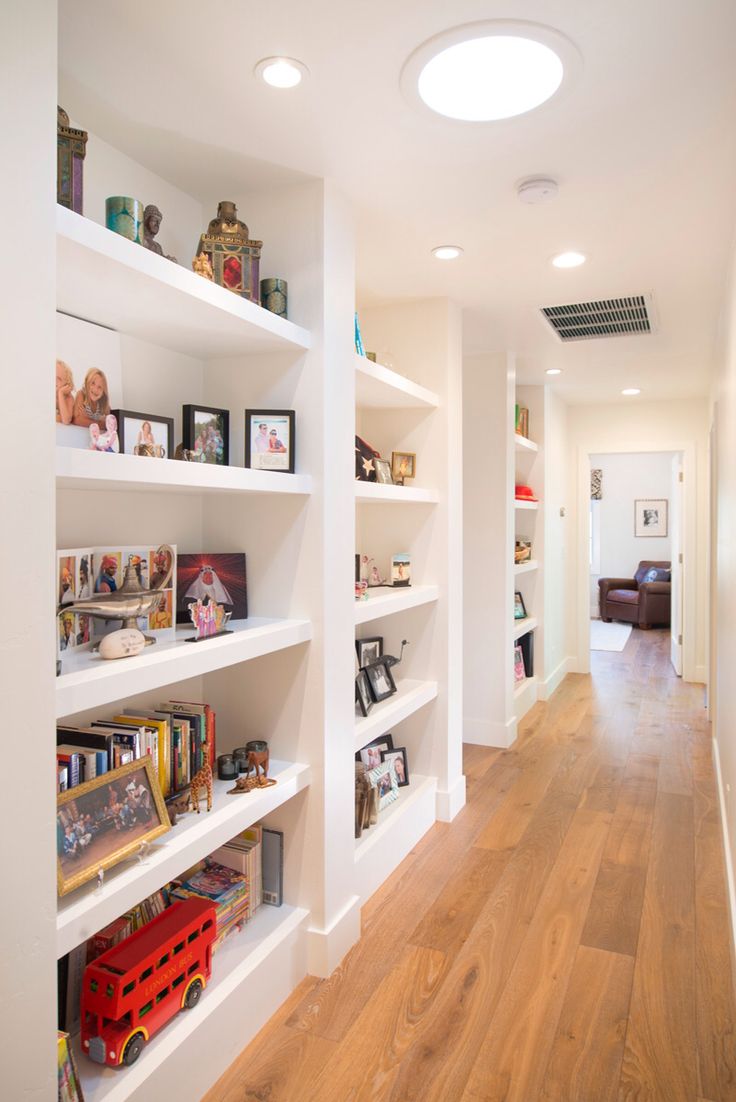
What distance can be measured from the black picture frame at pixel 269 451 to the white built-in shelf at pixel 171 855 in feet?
3.03

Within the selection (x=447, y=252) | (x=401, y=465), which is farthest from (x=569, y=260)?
(x=401, y=465)

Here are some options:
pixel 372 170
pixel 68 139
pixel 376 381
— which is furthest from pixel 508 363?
pixel 68 139

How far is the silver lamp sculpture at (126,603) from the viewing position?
1697 millimetres

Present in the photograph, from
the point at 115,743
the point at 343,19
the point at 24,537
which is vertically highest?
the point at 343,19

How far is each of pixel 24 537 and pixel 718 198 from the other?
7.63 feet

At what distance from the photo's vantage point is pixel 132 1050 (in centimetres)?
158

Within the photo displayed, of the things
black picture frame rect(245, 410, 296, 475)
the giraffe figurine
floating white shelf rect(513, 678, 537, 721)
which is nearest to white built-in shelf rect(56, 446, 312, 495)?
black picture frame rect(245, 410, 296, 475)

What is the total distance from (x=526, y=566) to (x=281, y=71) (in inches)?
155

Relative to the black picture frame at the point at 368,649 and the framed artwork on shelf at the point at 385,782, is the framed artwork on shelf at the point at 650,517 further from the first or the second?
the framed artwork on shelf at the point at 385,782

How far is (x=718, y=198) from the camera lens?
91.1 inches

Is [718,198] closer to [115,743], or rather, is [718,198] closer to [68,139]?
[68,139]

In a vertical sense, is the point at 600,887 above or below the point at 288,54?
below

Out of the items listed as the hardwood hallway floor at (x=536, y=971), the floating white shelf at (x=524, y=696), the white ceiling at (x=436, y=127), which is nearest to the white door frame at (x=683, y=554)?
the floating white shelf at (x=524, y=696)

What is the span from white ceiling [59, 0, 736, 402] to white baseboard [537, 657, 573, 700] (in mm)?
3278
